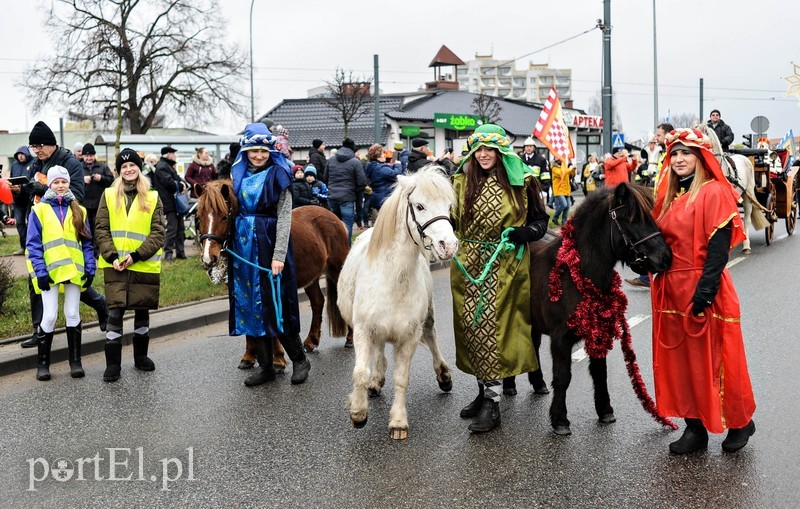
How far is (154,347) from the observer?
27.2ft

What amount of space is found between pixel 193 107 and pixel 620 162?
107 ft

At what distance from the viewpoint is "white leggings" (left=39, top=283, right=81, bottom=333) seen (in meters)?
6.94

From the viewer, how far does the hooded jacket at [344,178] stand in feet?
47.1

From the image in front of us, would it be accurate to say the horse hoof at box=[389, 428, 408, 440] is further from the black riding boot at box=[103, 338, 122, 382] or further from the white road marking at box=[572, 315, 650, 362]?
the black riding boot at box=[103, 338, 122, 382]

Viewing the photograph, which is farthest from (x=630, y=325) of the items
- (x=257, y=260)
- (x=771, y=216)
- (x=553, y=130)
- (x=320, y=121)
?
(x=320, y=121)

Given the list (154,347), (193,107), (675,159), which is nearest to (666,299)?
(675,159)

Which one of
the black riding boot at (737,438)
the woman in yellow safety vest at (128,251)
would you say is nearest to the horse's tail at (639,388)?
the black riding boot at (737,438)

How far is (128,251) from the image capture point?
704 centimetres

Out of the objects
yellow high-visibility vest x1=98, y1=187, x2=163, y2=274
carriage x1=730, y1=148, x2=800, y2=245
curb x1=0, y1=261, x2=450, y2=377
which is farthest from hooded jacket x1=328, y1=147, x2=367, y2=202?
carriage x1=730, y1=148, x2=800, y2=245

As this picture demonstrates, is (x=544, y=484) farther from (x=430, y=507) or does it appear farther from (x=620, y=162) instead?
(x=620, y=162)

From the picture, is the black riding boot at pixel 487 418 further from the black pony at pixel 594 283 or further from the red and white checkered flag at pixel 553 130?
the red and white checkered flag at pixel 553 130

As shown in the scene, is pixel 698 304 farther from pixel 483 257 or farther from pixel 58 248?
pixel 58 248

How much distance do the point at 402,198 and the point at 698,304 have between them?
6.42 feet

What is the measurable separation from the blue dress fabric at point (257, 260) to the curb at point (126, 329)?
7.26 feet
